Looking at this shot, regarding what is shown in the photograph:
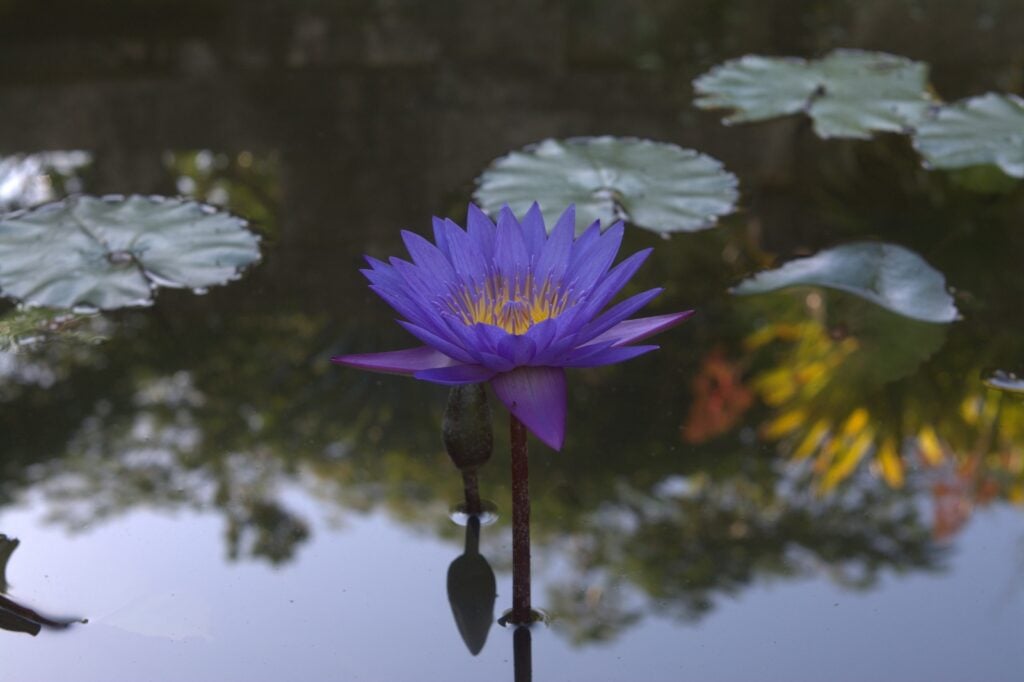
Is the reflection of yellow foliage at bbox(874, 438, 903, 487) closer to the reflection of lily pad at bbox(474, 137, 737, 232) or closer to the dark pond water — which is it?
the dark pond water

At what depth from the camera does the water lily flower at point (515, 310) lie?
4.11 feet

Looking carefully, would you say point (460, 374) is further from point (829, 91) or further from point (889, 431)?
A: point (829, 91)

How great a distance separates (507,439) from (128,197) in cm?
109

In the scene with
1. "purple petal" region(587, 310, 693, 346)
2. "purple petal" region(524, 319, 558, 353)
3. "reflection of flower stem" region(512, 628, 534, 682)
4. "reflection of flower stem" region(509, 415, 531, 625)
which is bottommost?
"reflection of flower stem" region(512, 628, 534, 682)

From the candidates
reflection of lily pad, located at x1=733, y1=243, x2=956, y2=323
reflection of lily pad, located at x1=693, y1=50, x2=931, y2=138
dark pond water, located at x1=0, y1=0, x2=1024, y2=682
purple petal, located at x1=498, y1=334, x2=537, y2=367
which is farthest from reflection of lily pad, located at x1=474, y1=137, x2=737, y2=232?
purple petal, located at x1=498, y1=334, x2=537, y2=367

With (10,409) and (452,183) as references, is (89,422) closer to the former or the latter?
(10,409)

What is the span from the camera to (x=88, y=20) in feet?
11.7

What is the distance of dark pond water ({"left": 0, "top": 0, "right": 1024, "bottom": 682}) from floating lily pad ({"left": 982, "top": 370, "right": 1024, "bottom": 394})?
1 cm

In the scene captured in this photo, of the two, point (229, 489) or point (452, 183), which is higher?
point (452, 183)

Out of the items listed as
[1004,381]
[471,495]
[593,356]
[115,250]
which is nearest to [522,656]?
[471,495]

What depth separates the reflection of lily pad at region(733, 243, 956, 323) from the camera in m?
2.11

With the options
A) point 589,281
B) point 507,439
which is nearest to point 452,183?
point 507,439

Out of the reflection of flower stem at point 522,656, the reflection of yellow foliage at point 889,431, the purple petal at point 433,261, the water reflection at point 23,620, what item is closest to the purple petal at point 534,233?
the purple petal at point 433,261

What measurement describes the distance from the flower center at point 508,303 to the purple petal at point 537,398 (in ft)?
0.22
